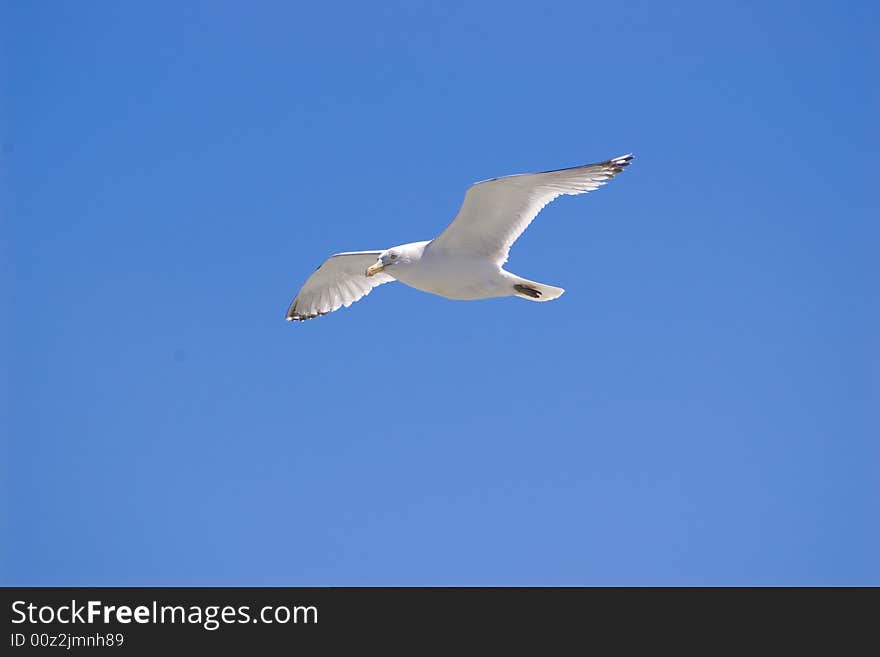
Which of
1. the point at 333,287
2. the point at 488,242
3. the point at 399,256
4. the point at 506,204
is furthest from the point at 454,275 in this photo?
the point at 333,287

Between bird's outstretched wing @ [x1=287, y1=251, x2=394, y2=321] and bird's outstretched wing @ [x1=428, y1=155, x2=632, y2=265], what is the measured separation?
152cm

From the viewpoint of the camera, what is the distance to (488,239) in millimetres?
7387

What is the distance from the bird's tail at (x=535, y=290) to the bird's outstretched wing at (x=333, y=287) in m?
1.77

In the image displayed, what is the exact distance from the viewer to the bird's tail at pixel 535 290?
729 cm

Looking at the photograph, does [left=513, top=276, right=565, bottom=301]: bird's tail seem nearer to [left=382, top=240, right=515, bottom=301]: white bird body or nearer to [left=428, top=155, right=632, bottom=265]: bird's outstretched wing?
[left=382, top=240, right=515, bottom=301]: white bird body

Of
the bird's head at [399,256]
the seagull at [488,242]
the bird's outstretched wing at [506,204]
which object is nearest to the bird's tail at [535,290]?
the seagull at [488,242]

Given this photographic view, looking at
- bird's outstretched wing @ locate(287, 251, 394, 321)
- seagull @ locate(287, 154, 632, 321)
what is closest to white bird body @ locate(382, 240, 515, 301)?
seagull @ locate(287, 154, 632, 321)

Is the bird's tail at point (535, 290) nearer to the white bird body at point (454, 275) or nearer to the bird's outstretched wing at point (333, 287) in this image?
the white bird body at point (454, 275)
